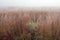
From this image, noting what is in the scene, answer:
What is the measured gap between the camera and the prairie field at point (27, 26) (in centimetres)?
103

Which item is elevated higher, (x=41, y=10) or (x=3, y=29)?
(x=41, y=10)

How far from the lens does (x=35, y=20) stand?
3.44 feet

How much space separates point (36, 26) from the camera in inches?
40.8

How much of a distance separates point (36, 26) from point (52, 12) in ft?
0.50

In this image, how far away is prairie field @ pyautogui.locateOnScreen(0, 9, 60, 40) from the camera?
1031mm

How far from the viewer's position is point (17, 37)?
1037 millimetres

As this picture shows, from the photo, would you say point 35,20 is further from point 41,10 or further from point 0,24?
point 0,24

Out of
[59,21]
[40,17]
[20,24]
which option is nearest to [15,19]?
[20,24]

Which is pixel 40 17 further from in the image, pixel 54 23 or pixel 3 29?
pixel 3 29

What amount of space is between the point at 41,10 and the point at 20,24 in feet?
0.57

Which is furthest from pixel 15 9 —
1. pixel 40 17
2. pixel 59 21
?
pixel 59 21

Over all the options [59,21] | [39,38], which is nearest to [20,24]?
[39,38]

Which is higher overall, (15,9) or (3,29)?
(15,9)

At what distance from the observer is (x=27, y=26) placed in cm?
104
